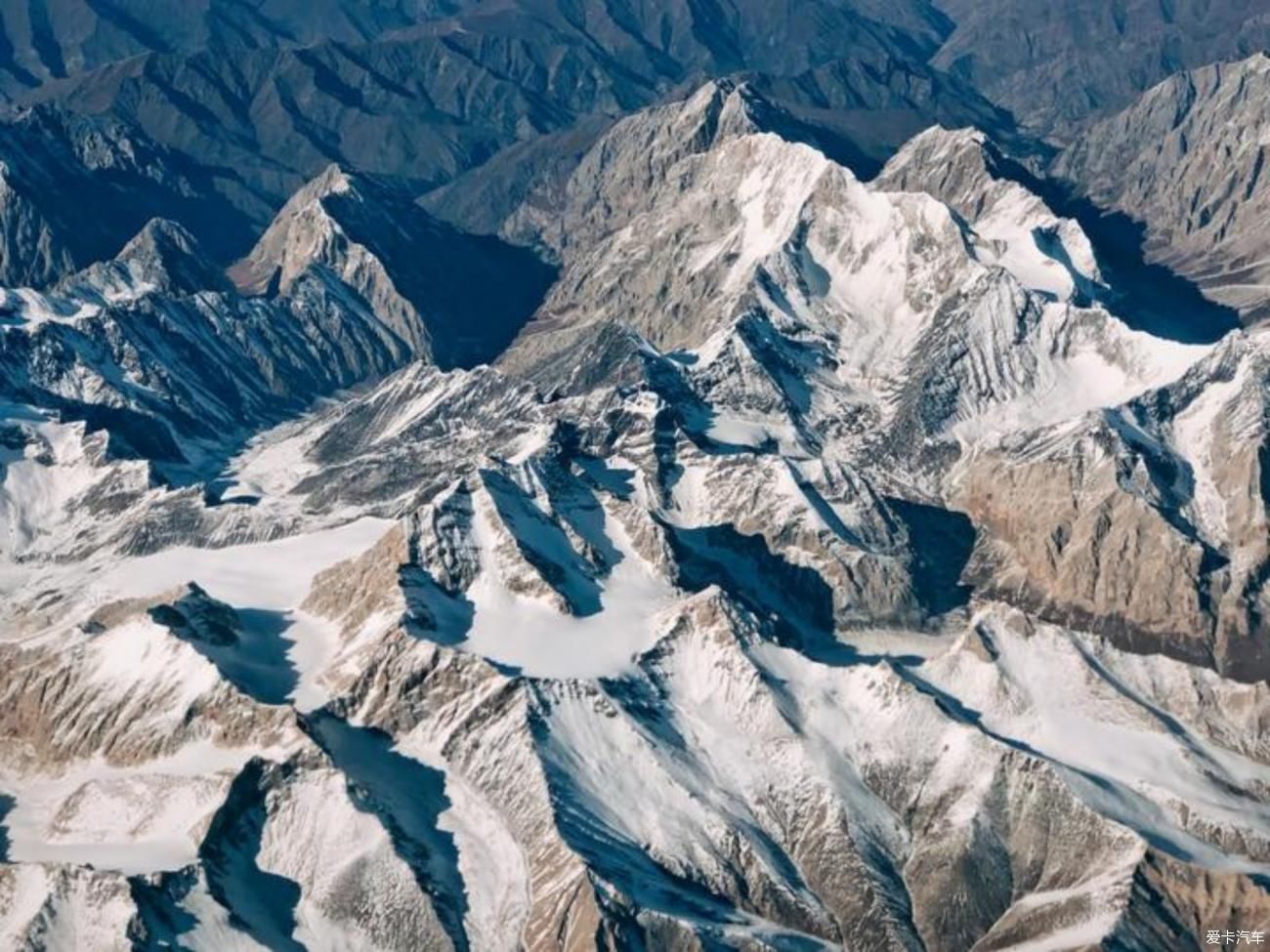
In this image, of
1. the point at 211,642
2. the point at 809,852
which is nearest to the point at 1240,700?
the point at 809,852

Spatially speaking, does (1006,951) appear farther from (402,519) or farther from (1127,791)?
(402,519)

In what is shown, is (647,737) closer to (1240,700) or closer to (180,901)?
(180,901)

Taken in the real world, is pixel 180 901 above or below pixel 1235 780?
above

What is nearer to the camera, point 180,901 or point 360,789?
point 180,901

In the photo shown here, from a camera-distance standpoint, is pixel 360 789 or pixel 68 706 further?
pixel 68 706

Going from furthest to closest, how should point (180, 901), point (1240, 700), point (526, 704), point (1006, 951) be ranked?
point (1240, 700) < point (526, 704) < point (1006, 951) < point (180, 901)

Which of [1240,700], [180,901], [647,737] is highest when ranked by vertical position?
[180,901]

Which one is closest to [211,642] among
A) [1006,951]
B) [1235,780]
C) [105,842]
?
[105,842]

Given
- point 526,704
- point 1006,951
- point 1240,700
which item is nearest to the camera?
point 1006,951

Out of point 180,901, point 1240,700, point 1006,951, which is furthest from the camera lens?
point 1240,700
